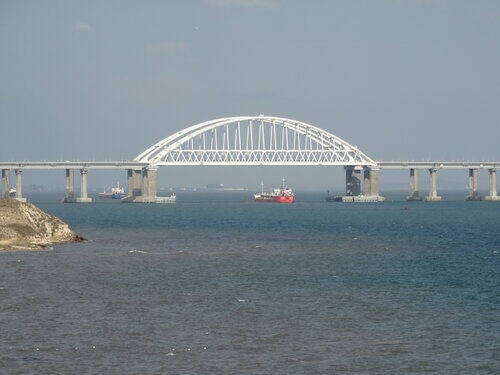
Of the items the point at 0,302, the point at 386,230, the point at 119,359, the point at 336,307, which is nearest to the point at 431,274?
the point at 336,307

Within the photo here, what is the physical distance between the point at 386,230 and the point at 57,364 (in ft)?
241

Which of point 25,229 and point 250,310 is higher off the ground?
point 25,229

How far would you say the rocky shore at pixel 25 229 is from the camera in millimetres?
67500

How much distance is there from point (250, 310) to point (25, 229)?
3372cm

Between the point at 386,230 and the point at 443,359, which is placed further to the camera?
the point at 386,230

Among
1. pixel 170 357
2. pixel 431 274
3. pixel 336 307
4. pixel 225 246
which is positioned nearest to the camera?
pixel 170 357

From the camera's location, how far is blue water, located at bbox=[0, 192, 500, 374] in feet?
99.9

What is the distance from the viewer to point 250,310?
131ft

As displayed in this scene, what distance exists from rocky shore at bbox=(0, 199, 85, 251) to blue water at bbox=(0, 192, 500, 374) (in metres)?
2.02

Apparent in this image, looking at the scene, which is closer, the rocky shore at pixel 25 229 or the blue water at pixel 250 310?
the blue water at pixel 250 310

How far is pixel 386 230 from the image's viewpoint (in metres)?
101

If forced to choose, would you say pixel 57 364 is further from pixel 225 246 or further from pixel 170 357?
pixel 225 246

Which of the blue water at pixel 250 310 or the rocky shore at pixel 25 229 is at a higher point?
the rocky shore at pixel 25 229

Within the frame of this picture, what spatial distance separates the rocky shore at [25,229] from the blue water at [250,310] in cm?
202
